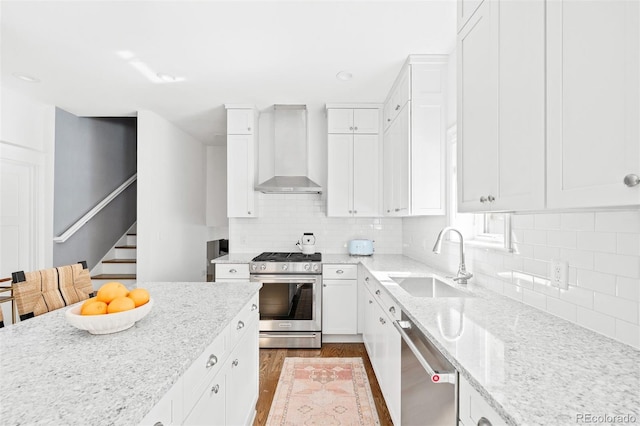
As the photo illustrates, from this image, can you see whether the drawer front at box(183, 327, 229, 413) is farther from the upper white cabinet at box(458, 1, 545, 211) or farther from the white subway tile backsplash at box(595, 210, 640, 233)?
the white subway tile backsplash at box(595, 210, 640, 233)

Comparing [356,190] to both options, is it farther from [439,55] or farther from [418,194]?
[439,55]

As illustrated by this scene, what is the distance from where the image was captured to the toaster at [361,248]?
3.80 m

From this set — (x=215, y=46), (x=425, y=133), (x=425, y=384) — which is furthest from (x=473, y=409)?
(x=215, y=46)

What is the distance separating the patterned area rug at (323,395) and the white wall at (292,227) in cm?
148

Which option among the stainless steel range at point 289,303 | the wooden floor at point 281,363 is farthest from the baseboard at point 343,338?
the stainless steel range at point 289,303

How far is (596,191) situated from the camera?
0.81 metres

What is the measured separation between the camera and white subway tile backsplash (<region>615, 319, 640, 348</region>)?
104cm

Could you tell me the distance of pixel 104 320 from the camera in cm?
113

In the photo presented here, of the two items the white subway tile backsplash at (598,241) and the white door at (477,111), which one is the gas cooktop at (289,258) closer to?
the white door at (477,111)

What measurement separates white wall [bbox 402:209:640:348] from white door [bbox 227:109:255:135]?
9.73ft

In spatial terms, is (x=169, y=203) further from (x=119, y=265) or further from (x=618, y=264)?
(x=618, y=264)

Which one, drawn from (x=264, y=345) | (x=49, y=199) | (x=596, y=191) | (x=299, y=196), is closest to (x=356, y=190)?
(x=299, y=196)

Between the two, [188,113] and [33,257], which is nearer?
[33,257]

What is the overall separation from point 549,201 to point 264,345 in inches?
120
